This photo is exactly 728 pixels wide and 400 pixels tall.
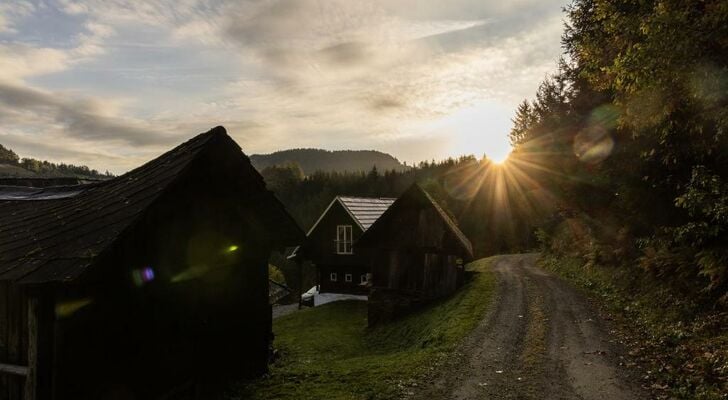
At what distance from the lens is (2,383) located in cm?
771

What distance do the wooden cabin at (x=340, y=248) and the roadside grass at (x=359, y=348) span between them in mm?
2802

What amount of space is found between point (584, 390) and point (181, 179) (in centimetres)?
969

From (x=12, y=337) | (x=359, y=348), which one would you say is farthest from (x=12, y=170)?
(x=12, y=337)

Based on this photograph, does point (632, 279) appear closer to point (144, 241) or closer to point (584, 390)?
point (584, 390)

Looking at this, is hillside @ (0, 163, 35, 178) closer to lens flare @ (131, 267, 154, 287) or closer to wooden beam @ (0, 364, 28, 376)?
wooden beam @ (0, 364, 28, 376)

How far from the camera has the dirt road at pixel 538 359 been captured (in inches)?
383

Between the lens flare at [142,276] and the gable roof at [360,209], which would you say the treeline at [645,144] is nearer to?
the lens flare at [142,276]

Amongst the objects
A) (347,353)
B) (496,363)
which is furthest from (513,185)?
(496,363)

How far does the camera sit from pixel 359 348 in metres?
19.6

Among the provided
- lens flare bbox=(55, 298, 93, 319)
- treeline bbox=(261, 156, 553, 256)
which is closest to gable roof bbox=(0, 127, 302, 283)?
lens flare bbox=(55, 298, 93, 319)

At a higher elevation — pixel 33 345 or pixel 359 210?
pixel 359 210

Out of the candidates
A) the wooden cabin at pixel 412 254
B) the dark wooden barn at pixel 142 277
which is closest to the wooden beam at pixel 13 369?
the dark wooden barn at pixel 142 277

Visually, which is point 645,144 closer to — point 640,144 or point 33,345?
point 640,144

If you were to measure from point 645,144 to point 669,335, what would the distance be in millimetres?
8785
